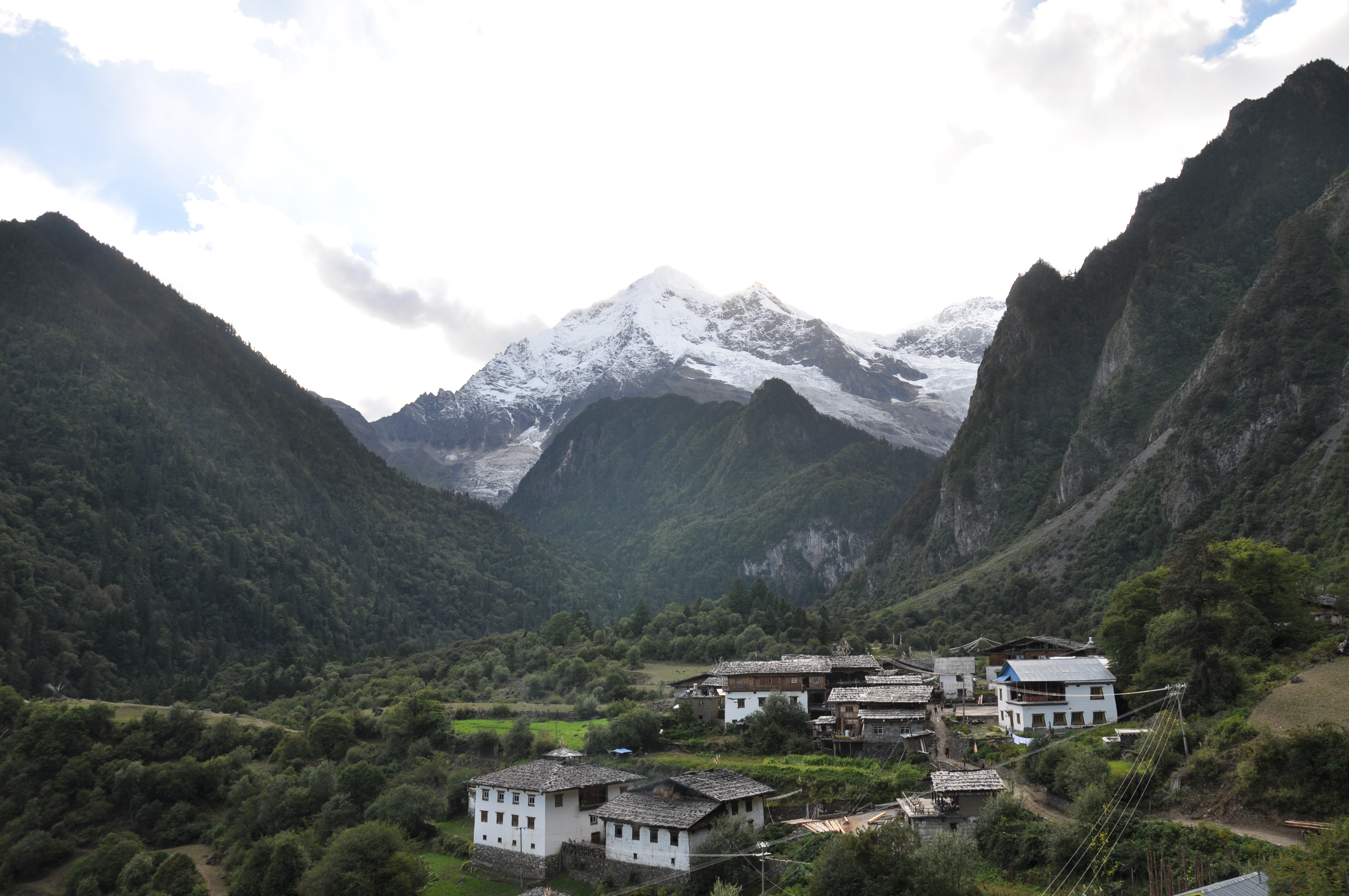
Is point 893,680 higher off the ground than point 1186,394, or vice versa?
point 1186,394

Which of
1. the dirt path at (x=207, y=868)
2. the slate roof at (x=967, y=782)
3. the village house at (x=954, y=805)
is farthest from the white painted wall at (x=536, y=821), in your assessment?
the dirt path at (x=207, y=868)

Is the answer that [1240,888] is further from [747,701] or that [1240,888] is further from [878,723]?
[747,701]

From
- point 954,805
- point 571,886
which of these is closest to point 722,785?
point 571,886

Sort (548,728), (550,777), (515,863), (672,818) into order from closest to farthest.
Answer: (672,818) < (515,863) < (550,777) < (548,728)

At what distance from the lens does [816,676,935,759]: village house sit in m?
54.2

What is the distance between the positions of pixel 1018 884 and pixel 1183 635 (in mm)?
18429

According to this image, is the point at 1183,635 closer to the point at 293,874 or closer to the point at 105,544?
the point at 293,874

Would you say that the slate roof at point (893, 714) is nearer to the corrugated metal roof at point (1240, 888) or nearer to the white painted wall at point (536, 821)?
the white painted wall at point (536, 821)

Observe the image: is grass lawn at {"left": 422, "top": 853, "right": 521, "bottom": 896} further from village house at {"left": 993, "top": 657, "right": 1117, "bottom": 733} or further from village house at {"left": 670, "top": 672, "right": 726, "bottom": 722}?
village house at {"left": 993, "top": 657, "right": 1117, "bottom": 733}

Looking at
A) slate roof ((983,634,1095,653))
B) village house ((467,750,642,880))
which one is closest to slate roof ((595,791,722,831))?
village house ((467,750,642,880))

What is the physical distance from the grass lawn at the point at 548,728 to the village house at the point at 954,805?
103 feet

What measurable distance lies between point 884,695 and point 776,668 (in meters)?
9.68

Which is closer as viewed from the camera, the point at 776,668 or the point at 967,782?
the point at 967,782

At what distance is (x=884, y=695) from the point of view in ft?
193
